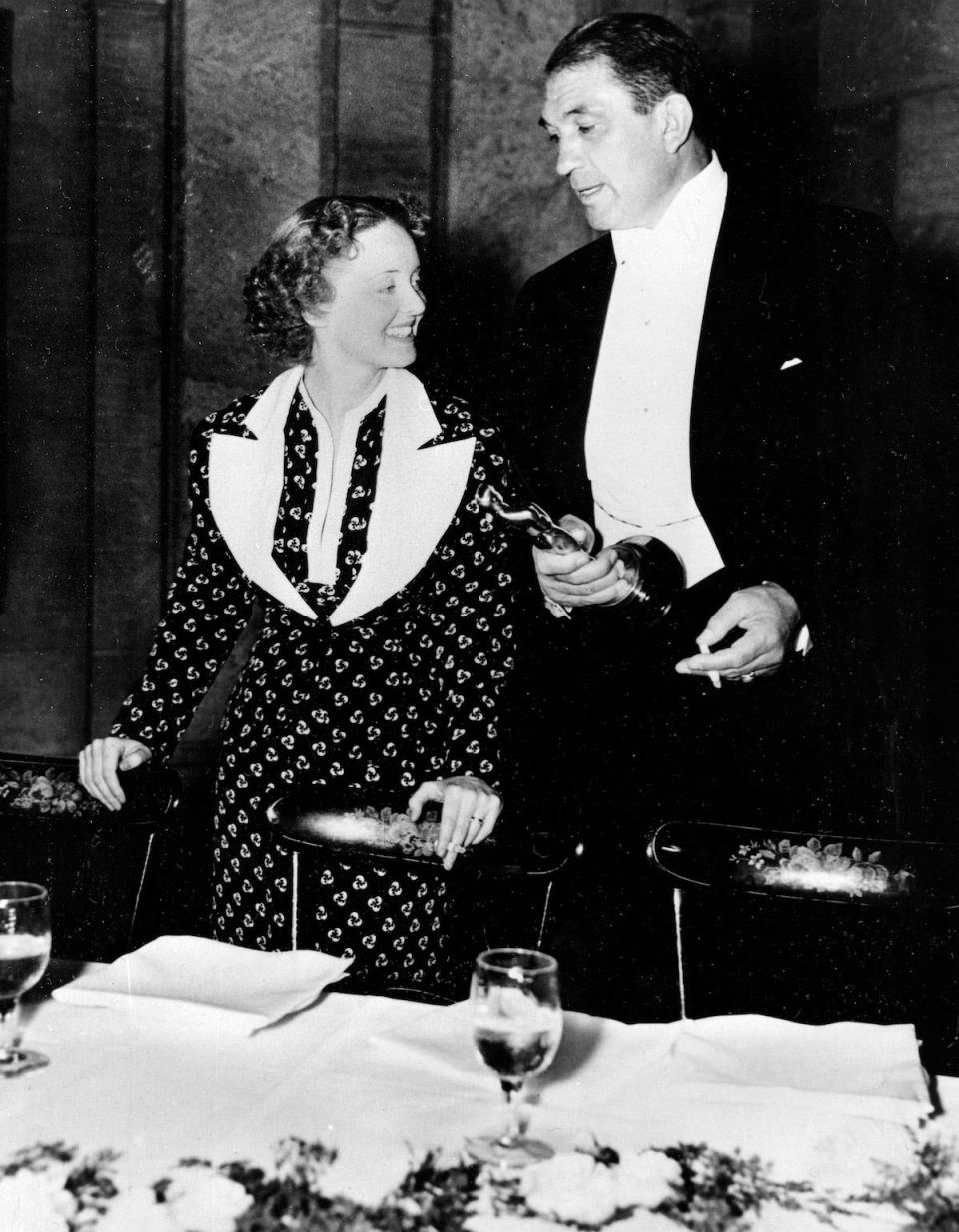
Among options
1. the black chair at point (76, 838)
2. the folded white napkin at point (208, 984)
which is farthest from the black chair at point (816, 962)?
the black chair at point (76, 838)

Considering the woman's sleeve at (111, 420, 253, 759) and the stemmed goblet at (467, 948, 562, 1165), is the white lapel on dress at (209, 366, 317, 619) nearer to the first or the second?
the woman's sleeve at (111, 420, 253, 759)

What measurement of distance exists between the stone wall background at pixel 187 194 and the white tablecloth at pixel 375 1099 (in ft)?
8.04

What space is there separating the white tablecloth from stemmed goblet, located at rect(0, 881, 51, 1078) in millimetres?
25

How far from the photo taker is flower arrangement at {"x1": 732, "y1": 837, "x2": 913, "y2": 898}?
1.61 meters

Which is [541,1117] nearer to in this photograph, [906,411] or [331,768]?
[331,768]

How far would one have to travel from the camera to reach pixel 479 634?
2266mm

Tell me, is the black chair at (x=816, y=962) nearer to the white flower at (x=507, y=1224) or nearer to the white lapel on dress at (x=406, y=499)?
the white lapel on dress at (x=406, y=499)

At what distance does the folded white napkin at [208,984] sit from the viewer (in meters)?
1.28

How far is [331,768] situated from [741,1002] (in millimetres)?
847

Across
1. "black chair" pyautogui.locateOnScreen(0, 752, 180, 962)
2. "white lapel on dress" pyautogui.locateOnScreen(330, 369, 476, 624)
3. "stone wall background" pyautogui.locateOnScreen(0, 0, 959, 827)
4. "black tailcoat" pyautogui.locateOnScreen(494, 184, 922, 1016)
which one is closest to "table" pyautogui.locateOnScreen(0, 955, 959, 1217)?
"black chair" pyautogui.locateOnScreen(0, 752, 180, 962)

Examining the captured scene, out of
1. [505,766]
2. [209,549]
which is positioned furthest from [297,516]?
[505,766]

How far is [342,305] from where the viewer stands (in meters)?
2.49

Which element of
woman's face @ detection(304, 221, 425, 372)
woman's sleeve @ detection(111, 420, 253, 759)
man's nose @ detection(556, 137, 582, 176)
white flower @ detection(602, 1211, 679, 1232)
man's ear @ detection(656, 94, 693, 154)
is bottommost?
white flower @ detection(602, 1211, 679, 1232)

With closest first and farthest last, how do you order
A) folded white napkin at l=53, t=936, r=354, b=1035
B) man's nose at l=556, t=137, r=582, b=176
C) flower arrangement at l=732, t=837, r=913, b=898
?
folded white napkin at l=53, t=936, r=354, b=1035 → flower arrangement at l=732, t=837, r=913, b=898 → man's nose at l=556, t=137, r=582, b=176
